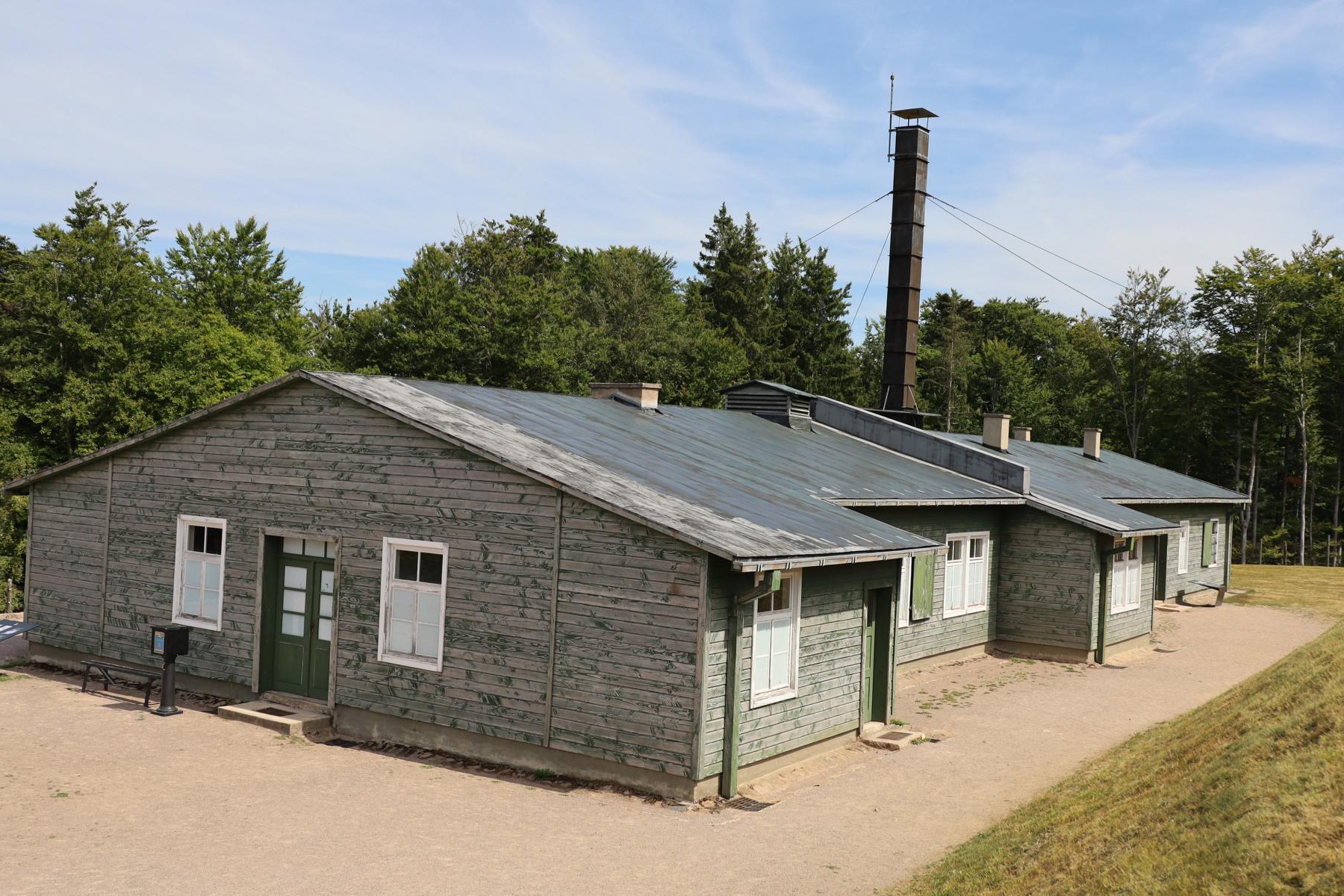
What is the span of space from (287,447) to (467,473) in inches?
121

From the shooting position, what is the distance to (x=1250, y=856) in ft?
20.8

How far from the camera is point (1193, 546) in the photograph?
3045 centimetres

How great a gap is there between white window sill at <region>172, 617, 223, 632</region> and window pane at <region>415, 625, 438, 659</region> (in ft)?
11.6

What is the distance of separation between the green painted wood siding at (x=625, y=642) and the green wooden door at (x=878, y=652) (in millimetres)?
4273

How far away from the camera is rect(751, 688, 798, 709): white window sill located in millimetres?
11117

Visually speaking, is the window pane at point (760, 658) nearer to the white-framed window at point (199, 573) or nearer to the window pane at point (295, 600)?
the window pane at point (295, 600)

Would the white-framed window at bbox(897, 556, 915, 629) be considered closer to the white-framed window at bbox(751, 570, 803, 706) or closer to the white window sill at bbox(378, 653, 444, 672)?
the white-framed window at bbox(751, 570, 803, 706)

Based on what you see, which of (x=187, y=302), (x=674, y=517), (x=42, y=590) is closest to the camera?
(x=674, y=517)

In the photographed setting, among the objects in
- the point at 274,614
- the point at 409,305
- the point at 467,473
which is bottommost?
the point at 274,614

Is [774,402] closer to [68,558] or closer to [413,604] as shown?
[413,604]

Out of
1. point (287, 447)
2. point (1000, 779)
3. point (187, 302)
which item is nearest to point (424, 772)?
point (287, 447)

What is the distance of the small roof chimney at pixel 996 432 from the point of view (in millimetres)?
24672

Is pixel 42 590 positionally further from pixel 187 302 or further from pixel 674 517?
pixel 187 302

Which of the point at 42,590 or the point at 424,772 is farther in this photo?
the point at 42,590
